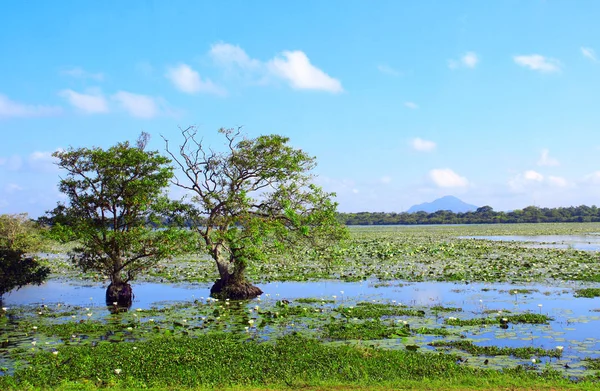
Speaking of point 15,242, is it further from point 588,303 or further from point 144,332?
point 588,303

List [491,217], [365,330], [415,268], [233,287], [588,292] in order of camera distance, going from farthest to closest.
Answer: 1. [491,217]
2. [415,268]
3. [233,287]
4. [588,292]
5. [365,330]

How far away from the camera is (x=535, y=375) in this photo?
33.6 feet

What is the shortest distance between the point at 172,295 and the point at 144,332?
320 inches

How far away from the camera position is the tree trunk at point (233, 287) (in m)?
21.6

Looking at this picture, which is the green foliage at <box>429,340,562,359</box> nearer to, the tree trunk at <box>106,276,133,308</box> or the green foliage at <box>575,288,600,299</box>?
the green foliage at <box>575,288,600,299</box>

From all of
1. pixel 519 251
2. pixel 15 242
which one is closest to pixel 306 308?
pixel 15 242

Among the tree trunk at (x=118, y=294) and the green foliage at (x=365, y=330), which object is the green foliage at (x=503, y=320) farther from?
the tree trunk at (x=118, y=294)

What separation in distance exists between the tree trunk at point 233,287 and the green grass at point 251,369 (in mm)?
8417

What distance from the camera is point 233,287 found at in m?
21.8

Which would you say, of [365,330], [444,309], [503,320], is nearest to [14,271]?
[365,330]

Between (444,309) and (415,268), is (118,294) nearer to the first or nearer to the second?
(444,309)

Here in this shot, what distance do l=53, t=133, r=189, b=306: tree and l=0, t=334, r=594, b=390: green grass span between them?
7.77m

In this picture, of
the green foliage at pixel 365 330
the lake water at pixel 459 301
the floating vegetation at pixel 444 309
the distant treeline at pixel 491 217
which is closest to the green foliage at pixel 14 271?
the lake water at pixel 459 301

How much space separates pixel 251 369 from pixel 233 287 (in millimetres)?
10918
